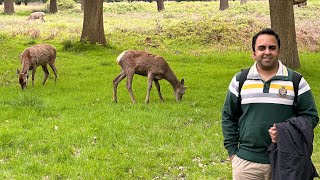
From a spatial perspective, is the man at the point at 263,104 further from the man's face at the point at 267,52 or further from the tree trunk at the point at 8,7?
the tree trunk at the point at 8,7

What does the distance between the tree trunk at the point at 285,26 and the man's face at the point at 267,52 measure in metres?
12.9

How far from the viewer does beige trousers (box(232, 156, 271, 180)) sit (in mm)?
4793

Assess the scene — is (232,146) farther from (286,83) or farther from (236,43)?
(236,43)

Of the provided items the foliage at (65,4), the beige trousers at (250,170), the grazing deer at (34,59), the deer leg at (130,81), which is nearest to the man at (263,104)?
the beige trousers at (250,170)

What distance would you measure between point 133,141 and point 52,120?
98.5 inches

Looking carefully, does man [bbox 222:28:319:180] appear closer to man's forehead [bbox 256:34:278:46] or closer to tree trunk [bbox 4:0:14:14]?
man's forehead [bbox 256:34:278:46]

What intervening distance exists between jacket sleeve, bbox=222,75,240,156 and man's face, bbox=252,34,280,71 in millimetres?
307

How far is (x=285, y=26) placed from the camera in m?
17.5

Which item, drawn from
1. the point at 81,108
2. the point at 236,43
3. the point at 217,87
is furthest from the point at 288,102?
the point at 236,43

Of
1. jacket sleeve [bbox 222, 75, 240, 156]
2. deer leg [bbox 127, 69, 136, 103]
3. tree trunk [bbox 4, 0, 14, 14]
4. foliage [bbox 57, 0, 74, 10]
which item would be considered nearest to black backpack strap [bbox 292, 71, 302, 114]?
jacket sleeve [bbox 222, 75, 240, 156]

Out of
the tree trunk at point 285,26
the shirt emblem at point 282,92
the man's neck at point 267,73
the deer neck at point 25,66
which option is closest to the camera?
the shirt emblem at point 282,92

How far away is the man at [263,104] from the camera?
15.6 feet

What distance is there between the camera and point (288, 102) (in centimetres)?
475

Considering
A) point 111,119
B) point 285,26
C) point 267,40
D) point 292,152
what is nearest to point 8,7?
point 285,26
